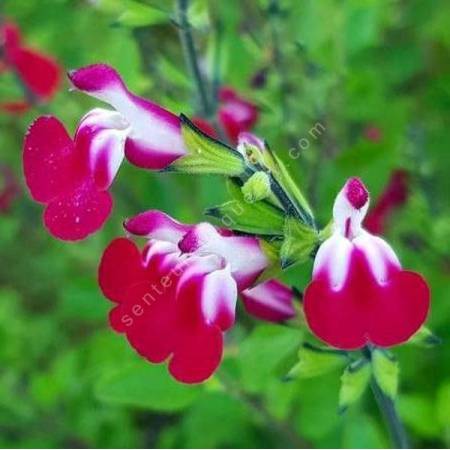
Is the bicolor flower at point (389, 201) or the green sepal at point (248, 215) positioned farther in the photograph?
the bicolor flower at point (389, 201)

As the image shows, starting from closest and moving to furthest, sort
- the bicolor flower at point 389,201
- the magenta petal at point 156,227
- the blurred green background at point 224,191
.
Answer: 1. the magenta petal at point 156,227
2. the blurred green background at point 224,191
3. the bicolor flower at point 389,201

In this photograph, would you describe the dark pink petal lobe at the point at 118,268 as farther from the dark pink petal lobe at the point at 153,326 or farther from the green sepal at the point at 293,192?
the green sepal at the point at 293,192

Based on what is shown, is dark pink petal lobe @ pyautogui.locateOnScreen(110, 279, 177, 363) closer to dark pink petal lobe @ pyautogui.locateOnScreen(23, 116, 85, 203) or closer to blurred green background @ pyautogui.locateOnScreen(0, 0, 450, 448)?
dark pink petal lobe @ pyautogui.locateOnScreen(23, 116, 85, 203)

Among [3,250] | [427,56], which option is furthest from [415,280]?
[3,250]

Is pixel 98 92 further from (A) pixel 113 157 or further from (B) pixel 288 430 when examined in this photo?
(B) pixel 288 430

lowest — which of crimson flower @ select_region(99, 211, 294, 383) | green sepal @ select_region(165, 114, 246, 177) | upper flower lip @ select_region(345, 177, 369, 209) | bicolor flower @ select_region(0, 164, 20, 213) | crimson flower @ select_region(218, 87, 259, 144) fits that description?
bicolor flower @ select_region(0, 164, 20, 213)

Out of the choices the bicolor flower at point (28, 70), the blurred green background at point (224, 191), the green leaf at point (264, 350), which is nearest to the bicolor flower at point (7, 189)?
the blurred green background at point (224, 191)

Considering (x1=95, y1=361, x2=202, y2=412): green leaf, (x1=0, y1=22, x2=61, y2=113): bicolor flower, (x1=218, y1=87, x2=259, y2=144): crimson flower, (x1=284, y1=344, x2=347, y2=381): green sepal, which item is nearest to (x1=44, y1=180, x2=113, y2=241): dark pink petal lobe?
(x1=284, y1=344, x2=347, y2=381): green sepal
